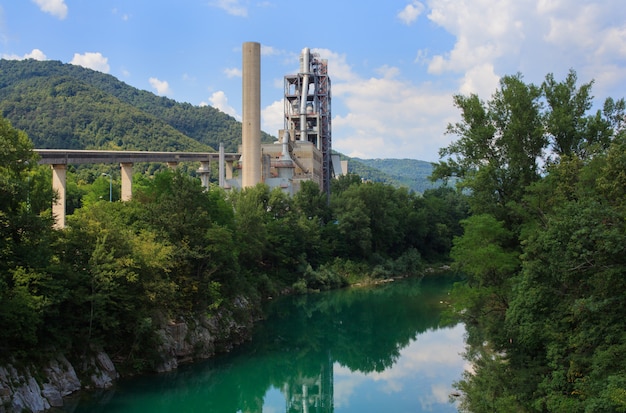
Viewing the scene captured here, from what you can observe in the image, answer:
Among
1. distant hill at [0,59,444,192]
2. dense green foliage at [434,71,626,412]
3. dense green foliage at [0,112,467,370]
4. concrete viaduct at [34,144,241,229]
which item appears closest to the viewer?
dense green foliage at [434,71,626,412]

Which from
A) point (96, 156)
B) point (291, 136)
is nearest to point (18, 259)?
point (96, 156)

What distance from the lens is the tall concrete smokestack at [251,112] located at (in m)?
59.2

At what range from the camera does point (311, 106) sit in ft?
283

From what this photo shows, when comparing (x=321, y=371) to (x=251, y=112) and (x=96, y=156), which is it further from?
(x=251, y=112)

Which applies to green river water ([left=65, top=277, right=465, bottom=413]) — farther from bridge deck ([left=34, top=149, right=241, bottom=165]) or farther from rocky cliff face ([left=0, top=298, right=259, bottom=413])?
bridge deck ([left=34, top=149, right=241, bottom=165])

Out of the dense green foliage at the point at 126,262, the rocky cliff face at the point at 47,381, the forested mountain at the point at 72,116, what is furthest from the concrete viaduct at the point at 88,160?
the forested mountain at the point at 72,116

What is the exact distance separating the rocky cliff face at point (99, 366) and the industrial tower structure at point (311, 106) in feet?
166

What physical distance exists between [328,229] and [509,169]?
36.1 metres

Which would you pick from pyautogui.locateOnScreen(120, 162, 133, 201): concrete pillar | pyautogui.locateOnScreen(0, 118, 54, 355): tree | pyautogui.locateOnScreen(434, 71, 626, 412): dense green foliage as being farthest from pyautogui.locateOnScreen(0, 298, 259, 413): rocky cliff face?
pyautogui.locateOnScreen(120, 162, 133, 201): concrete pillar

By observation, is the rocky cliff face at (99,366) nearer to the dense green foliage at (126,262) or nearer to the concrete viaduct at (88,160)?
the dense green foliage at (126,262)

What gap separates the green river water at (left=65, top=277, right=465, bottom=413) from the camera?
78.1 ft

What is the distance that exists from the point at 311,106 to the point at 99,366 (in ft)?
216

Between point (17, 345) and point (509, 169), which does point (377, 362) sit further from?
point (17, 345)

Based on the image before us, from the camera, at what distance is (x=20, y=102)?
99062mm
